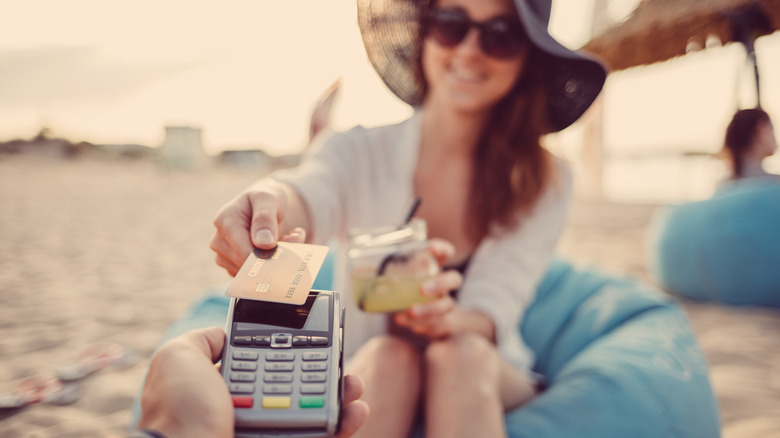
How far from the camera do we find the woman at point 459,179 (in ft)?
3.33

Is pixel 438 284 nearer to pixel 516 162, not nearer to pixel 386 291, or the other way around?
pixel 386 291

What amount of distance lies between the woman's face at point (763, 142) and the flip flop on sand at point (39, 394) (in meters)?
3.39

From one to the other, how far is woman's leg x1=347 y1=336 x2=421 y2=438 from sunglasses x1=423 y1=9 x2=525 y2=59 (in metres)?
0.81

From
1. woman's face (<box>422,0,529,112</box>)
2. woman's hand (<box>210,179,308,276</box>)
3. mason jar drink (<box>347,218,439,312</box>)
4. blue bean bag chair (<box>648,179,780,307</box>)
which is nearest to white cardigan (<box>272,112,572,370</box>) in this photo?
woman's face (<box>422,0,529,112</box>)

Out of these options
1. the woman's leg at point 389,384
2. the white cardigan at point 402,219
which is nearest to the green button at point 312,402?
the woman's leg at point 389,384

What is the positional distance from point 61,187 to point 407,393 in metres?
7.19

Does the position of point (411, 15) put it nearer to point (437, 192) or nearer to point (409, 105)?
point (409, 105)

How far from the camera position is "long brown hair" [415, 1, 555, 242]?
1382 millimetres

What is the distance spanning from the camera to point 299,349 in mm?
600

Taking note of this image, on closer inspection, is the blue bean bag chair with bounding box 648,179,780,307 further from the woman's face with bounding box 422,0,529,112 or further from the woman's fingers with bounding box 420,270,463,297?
the woman's fingers with bounding box 420,270,463,297

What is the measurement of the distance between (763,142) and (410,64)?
7.55ft

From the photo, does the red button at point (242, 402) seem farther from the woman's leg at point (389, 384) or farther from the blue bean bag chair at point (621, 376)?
the blue bean bag chair at point (621, 376)

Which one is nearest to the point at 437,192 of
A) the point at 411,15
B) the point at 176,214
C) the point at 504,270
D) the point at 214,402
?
the point at 504,270

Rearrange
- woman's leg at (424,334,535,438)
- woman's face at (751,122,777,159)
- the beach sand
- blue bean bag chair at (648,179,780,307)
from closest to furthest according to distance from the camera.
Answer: woman's leg at (424,334,535,438)
the beach sand
blue bean bag chair at (648,179,780,307)
woman's face at (751,122,777,159)
